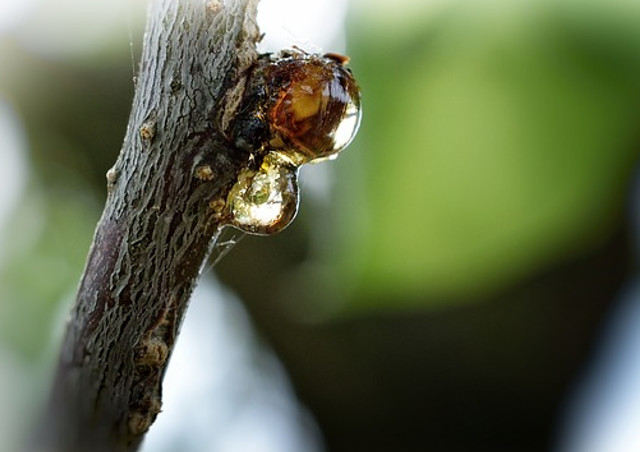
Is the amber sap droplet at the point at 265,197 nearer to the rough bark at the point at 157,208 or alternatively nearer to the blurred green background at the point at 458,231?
the rough bark at the point at 157,208

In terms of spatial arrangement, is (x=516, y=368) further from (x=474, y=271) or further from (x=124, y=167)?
(x=124, y=167)

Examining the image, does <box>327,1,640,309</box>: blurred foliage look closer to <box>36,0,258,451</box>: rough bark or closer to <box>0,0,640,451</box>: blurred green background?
<box>0,0,640,451</box>: blurred green background

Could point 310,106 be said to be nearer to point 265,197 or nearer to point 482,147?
point 265,197

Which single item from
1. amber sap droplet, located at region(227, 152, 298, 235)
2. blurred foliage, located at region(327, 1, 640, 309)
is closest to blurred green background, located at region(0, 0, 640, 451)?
blurred foliage, located at region(327, 1, 640, 309)

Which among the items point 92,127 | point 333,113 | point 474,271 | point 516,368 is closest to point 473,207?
point 474,271

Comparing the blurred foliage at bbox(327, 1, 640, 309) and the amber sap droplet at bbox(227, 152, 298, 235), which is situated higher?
the blurred foliage at bbox(327, 1, 640, 309)

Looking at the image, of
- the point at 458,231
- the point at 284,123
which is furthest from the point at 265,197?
the point at 458,231

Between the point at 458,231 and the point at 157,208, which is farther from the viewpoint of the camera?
the point at 458,231

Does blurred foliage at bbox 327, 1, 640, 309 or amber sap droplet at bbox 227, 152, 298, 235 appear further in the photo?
blurred foliage at bbox 327, 1, 640, 309
